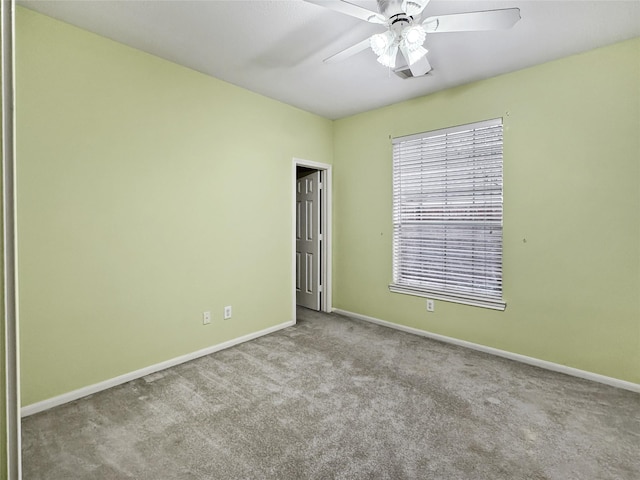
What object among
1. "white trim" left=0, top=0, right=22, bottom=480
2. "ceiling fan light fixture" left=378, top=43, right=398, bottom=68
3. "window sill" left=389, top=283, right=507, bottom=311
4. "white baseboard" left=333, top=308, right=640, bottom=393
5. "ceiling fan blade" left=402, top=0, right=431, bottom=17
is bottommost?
"white baseboard" left=333, top=308, right=640, bottom=393

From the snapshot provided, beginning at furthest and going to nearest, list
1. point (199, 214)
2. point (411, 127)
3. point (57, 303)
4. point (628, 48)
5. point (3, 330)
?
point (411, 127), point (199, 214), point (628, 48), point (57, 303), point (3, 330)

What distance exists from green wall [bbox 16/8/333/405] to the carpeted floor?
0.43m

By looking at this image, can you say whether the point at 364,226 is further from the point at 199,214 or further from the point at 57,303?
the point at 57,303

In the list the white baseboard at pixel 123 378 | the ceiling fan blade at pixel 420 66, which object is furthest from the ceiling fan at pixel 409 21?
the white baseboard at pixel 123 378

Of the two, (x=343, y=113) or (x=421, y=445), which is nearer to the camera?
(x=421, y=445)

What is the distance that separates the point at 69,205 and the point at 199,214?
99 centimetres

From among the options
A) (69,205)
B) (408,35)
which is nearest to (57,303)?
(69,205)

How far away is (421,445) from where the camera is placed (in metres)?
1.90

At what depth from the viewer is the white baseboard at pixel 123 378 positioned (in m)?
2.22

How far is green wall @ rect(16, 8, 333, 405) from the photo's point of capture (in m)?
2.19

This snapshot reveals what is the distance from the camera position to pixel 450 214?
3.46m

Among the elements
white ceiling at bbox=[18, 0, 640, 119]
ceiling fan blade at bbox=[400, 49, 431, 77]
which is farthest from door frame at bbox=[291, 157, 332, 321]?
ceiling fan blade at bbox=[400, 49, 431, 77]

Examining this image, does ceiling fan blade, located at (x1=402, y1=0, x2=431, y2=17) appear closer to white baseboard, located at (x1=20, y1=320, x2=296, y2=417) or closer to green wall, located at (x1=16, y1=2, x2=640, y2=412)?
green wall, located at (x1=16, y1=2, x2=640, y2=412)

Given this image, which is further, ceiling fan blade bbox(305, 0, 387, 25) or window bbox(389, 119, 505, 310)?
window bbox(389, 119, 505, 310)
